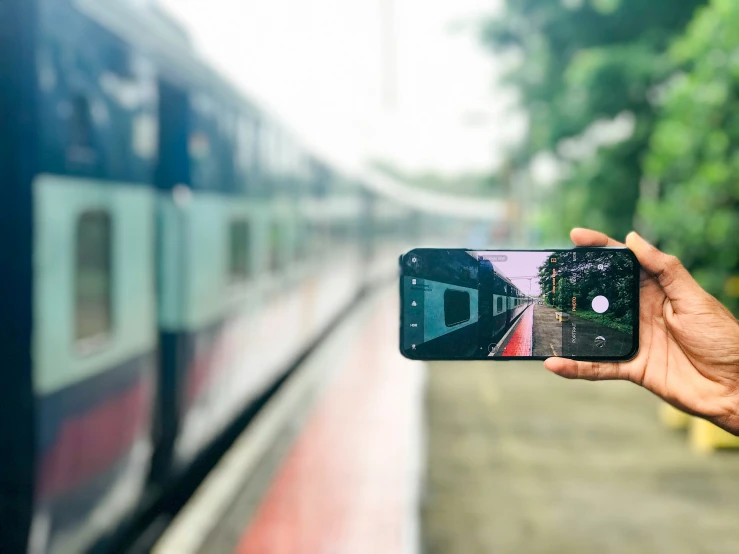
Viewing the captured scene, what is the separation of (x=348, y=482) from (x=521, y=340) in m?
5.05

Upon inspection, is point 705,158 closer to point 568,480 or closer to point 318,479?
point 568,480

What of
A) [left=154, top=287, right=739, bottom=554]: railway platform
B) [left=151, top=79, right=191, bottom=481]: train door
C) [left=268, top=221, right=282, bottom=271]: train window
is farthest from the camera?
[left=268, top=221, right=282, bottom=271]: train window

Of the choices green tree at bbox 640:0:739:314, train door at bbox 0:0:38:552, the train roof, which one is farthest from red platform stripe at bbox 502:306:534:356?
green tree at bbox 640:0:739:314

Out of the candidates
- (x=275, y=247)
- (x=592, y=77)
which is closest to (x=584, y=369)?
(x=275, y=247)

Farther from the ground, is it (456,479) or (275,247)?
(275,247)

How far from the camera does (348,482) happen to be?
6.81m

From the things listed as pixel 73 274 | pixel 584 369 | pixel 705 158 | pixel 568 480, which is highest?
pixel 705 158

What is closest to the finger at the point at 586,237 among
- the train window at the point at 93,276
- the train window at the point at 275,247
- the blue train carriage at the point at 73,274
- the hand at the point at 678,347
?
the hand at the point at 678,347

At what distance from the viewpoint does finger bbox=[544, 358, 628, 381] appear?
1986mm

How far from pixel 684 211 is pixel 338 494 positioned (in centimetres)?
347

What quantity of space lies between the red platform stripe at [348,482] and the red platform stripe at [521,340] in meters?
3.71

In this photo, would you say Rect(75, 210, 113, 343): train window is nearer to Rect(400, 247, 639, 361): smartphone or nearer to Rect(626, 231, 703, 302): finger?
Rect(400, 247, 639, 361): smartphone

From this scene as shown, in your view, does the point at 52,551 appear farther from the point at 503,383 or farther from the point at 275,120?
the point at 503,383

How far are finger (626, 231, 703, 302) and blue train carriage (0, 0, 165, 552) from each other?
2462mm
